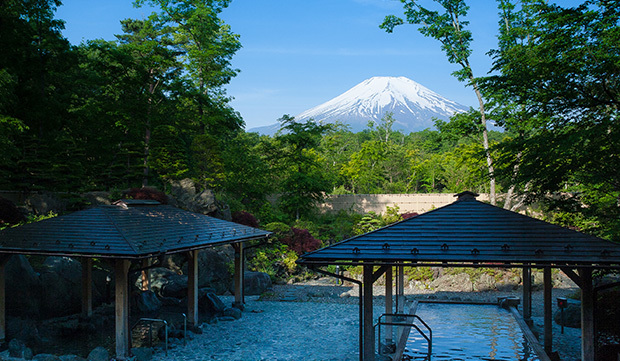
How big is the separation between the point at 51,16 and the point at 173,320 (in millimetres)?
16756

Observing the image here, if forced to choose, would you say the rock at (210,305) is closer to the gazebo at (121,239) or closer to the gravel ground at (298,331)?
the gravel ground at (298,331)

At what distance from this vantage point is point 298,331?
11375 millimetres

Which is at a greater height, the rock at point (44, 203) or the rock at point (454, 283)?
the rock at point (44, 203)

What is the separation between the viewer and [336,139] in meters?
43.2

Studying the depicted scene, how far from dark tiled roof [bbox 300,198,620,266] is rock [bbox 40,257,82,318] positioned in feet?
28.2

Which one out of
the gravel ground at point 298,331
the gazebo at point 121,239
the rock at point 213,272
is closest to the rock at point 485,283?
the gravel ground at point 298,331

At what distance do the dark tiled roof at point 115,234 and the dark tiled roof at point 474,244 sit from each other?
146 inches

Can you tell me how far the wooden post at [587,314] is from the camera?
728 centimetres

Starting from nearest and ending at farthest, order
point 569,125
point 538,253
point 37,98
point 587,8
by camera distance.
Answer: point 538,253
point 587,8
point 569,125
point 37,98

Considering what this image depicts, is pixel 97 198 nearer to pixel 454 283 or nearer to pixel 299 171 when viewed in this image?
pixel 299 171

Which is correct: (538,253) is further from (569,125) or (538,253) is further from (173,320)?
(173,320)

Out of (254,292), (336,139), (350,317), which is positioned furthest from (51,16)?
(336,139)

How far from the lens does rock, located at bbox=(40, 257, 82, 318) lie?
12219 mm

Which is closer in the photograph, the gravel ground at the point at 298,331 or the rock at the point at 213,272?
the gravel ground at the point at 298,331
